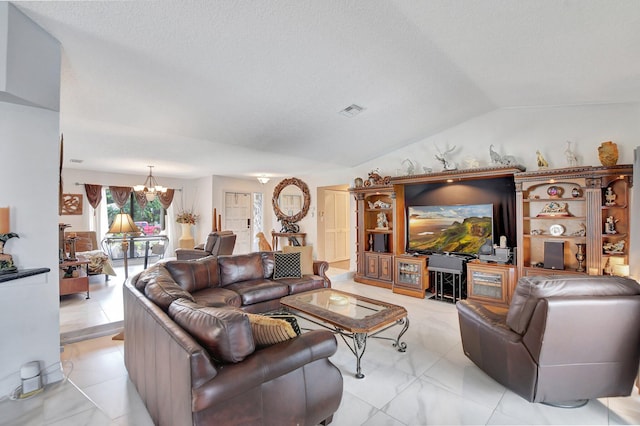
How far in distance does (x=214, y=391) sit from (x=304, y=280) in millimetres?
2943

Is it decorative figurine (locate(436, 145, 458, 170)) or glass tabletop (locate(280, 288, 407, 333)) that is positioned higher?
decorative figurine (locate(436, 145, 458, 170))

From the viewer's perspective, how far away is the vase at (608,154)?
359 centimetres

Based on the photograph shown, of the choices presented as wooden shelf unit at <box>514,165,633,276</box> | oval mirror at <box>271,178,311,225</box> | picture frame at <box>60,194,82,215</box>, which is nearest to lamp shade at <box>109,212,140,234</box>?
picture frame at <box>60,194,82,215</box>

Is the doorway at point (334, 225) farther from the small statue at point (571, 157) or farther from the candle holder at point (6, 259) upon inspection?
the candle holder at point (6, 259)

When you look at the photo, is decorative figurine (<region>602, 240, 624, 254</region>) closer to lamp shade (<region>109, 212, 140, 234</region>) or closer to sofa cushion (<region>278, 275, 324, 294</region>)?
sofa cushion (<region>278, 275, 324, 294</region>)

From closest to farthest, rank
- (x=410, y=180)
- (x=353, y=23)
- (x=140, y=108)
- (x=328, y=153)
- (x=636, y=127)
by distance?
(x=353, y=23) < (x=140, y=108) < (x=636, y=127) < (x=410, y=180) < (x=328, y=153)

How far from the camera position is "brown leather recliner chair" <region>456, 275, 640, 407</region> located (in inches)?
77.3

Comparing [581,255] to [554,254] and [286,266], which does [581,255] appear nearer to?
[554,254]

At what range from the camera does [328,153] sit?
5.65 m

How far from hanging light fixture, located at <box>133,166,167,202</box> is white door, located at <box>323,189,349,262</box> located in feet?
13.0

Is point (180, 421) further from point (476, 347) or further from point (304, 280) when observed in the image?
point (304, 280)

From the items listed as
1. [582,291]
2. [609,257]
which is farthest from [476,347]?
[609,257]

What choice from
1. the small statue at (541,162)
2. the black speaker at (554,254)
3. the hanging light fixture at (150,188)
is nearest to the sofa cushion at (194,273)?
the hanging light fixture at (150,188)

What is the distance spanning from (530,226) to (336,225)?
4.56 m
